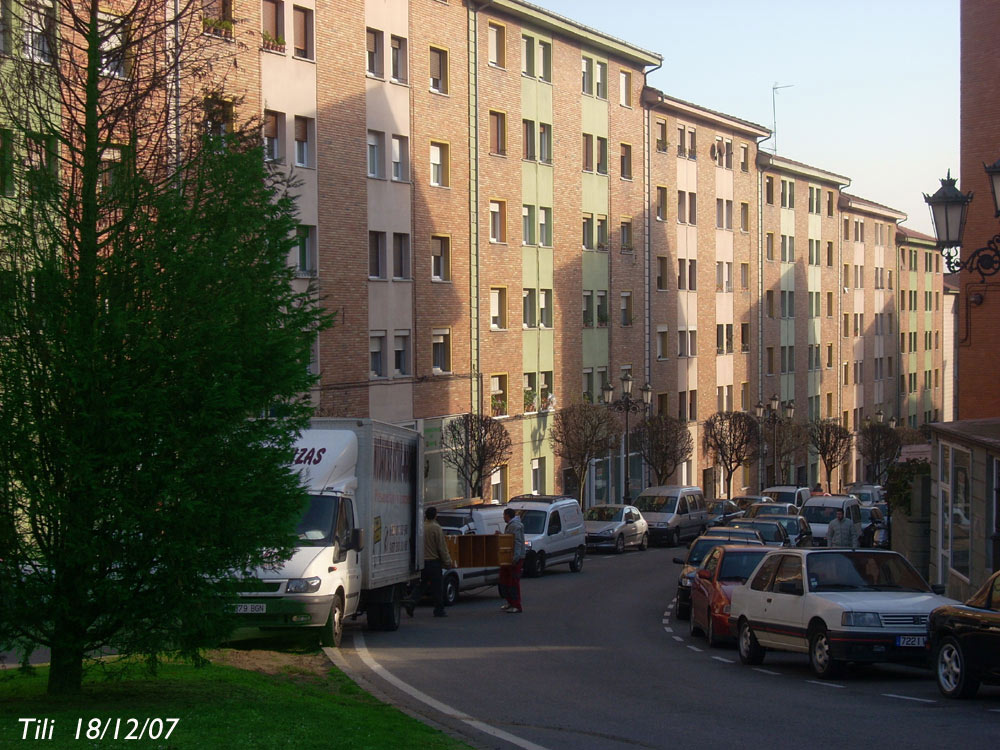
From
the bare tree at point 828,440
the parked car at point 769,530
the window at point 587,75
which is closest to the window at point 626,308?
the window at point 587,75

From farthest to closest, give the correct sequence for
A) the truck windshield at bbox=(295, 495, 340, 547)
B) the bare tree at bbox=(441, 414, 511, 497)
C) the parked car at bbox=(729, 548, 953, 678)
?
the bare tree at bbox=(441, 414, 511, 497), the truck windshield at bbox=(295, 495, 340, 547), the parked car at bbox=(729, 548, 953, 678)

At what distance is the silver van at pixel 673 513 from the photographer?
160 feet

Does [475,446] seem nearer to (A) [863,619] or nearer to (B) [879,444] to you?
(A) [863,619]

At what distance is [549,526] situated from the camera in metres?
34.9

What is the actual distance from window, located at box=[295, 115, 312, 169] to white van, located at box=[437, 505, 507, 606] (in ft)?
42.8

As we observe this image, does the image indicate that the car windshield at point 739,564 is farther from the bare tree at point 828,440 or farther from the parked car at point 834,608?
the bare tree at point 828,440

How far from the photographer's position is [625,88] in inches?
2366

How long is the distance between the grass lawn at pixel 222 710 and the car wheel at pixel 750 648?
620cm

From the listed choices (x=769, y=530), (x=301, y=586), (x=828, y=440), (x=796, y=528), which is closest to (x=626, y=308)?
(x=828, y=440)

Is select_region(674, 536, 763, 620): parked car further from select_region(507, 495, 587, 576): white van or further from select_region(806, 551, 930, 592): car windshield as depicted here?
select_region(507, 495, 587, 576): white van

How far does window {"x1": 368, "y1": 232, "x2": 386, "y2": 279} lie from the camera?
42.3 meters

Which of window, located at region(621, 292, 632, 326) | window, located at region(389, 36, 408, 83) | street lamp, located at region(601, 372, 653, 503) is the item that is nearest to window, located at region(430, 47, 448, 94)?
window, located at region(389, 36, 408, 83)

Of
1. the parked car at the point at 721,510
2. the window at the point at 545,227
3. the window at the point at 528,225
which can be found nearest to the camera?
the window at the point at 528,225

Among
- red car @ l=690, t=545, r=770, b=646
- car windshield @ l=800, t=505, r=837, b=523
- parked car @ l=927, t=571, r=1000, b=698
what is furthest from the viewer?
car windshield @ l=800, t=505, r=837, b=523
